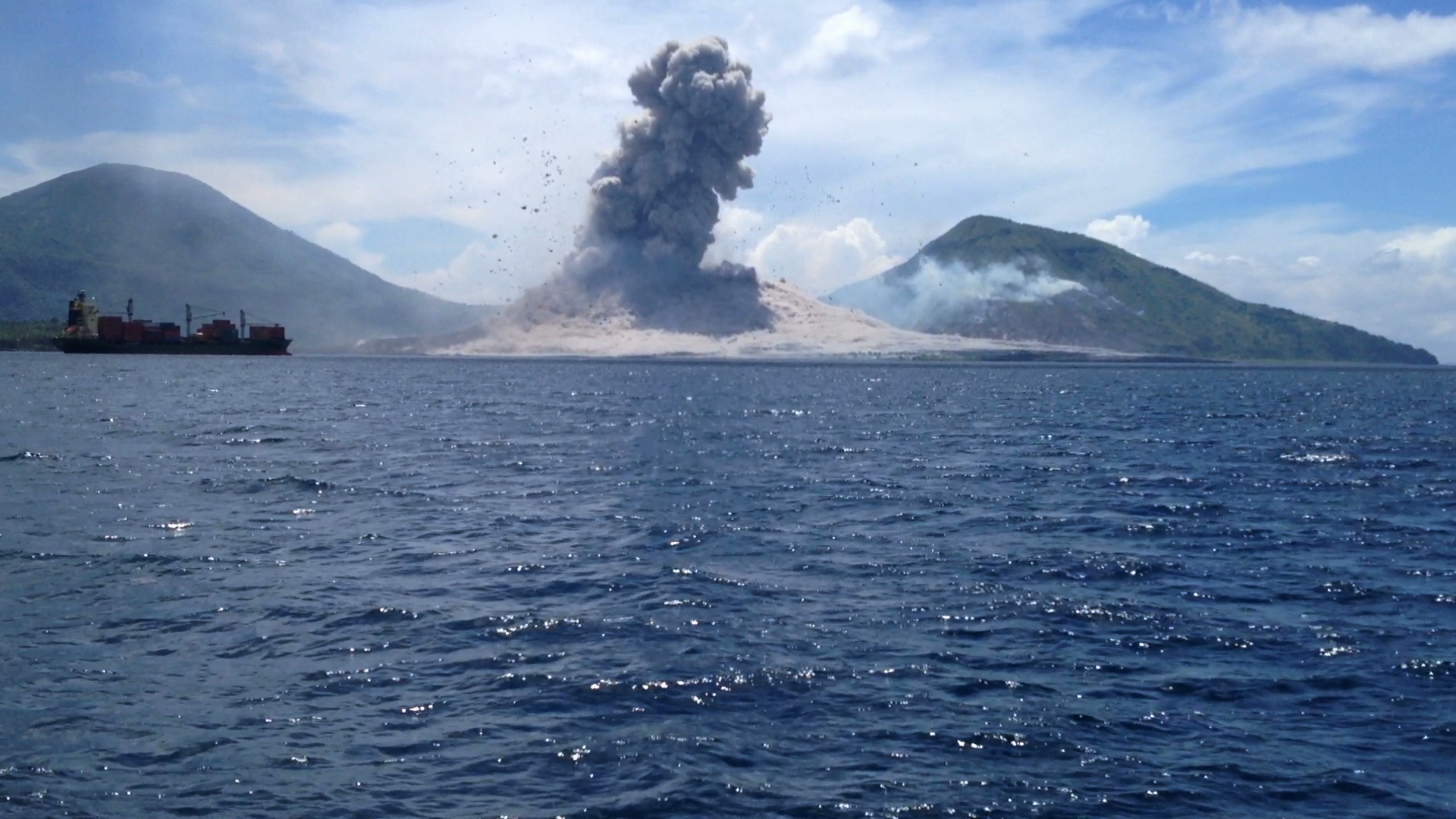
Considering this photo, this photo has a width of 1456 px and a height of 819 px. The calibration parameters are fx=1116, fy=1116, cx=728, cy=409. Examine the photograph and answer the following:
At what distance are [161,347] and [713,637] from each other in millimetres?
196843

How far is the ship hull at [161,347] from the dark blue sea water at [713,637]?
16082 cm

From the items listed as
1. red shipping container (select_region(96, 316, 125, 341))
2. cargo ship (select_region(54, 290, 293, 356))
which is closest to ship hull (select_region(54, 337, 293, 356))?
cargo ship (select_region(54, 290, 293, 356))

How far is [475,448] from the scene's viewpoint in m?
48.3

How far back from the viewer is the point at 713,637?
61.4 feet

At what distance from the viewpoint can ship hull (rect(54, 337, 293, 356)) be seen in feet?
603

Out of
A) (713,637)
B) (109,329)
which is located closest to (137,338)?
(109,329)

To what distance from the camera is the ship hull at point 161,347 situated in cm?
18375

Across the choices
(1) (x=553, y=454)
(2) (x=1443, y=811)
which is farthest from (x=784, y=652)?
(1) (x=553, y=454)

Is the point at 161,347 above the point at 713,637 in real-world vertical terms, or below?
above

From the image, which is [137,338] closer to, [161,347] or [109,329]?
[161,347]

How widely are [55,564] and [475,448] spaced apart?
2540cm

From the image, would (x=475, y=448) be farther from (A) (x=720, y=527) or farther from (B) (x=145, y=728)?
(B) (x=145, y=728)

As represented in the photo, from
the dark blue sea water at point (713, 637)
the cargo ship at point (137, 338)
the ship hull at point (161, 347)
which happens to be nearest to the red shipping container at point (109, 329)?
the cargo ship at point (137, 338)

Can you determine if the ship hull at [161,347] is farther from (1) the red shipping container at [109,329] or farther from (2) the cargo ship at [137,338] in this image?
(1) the red shipping container at [109,329]
